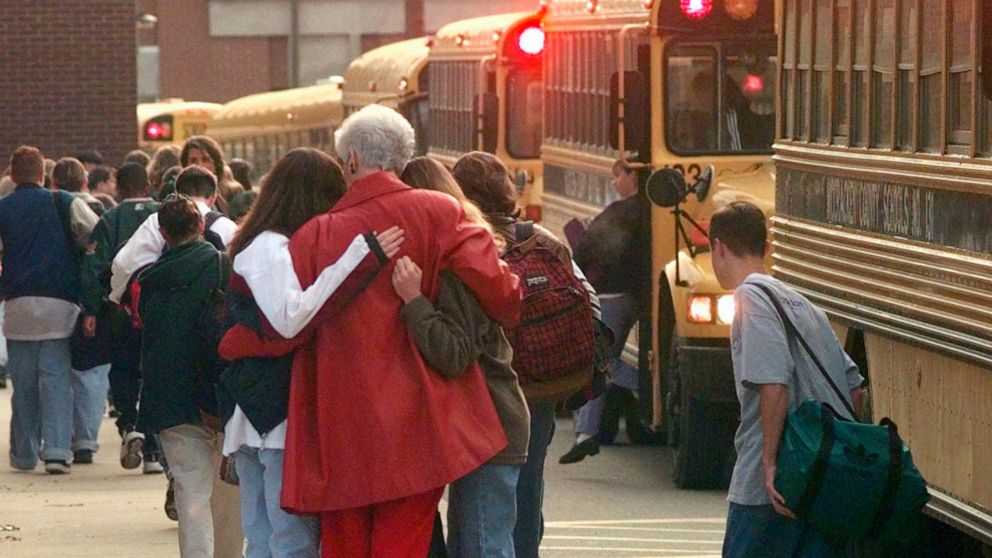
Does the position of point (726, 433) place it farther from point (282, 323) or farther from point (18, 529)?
point (282, 323)

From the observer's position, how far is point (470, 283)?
6.05m

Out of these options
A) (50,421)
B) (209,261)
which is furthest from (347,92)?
(209,261)

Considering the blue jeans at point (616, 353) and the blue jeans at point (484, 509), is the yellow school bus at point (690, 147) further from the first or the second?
the blue jeans at point (484, 509)

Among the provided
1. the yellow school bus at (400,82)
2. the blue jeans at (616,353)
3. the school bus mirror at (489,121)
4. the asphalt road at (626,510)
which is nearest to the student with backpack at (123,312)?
the asphalt road at (626,510)

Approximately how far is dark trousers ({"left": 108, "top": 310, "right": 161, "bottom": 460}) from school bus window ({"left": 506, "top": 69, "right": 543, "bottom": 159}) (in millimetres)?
6567

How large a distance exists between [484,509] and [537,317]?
862mm

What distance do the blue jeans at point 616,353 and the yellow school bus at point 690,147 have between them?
0.39 ft

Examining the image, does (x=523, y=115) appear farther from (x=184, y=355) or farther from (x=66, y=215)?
(x=184, y=355)

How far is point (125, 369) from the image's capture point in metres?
12.0

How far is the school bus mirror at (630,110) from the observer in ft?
42.0

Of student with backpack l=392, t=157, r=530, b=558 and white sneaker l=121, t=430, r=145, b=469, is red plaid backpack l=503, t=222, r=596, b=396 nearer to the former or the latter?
student with backpack l=392, t=157, r=530, b=558

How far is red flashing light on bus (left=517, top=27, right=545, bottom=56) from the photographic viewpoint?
59.3ft

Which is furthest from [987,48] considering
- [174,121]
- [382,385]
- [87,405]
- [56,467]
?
[174,121]

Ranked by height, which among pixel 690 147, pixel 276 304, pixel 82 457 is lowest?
pixel 82 457
